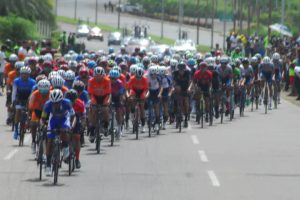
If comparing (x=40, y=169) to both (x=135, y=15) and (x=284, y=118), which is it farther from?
(x=135, y=15)

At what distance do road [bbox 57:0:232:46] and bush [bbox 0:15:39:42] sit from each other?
44.0 meters

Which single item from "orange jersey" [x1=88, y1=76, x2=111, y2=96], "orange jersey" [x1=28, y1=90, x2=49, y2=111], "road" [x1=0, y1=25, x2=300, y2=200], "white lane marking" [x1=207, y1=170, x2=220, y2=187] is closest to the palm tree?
"road" [x1=0, y1=25, x2=300, y2=200]

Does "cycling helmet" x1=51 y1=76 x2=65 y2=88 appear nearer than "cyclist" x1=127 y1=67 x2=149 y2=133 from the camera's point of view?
Yes

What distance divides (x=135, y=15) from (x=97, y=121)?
145594 mm

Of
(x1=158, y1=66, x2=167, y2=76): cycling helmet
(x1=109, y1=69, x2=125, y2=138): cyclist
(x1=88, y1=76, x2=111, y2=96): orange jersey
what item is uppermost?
(x1=158, y1=66, x2=167, y2=76): cycling helmet

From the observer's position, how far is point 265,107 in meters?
41.9

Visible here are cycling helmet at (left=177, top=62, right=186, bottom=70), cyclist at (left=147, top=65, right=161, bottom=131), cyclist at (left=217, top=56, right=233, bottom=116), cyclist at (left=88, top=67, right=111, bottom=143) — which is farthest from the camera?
cyclist at (left=217, top=56, right=233, bottom=116)

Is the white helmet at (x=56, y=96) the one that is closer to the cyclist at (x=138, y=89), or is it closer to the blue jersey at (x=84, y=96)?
the blue jersey at (x=84, y=96)

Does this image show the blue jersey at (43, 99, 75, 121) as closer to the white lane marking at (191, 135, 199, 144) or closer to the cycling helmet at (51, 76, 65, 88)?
the cycling helmet at (51, 76, 65, 88)

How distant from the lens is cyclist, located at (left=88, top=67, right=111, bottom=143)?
92.8 ft

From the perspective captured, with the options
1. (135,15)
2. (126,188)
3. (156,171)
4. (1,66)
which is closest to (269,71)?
(1,66)

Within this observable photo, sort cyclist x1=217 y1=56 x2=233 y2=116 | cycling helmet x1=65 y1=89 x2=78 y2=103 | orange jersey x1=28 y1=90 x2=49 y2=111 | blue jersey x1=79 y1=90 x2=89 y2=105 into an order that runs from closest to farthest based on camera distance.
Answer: cycling helmet x1=65 y1=89 x2=78 y2=103 → orange jersey x1=28 y1=90 x2=49 y2=111 → blue jersey x1=79 y1=90 x2=89 y2=105 → cyclist x1=217 y1=56 x2=233 y2=116

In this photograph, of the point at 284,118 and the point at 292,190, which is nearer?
the point at 292,190

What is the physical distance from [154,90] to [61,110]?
447 inches
